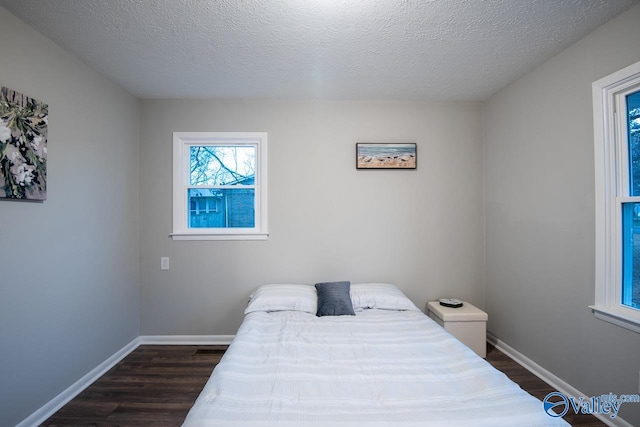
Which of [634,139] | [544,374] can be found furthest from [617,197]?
[544,374]

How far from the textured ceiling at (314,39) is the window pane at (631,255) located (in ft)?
4.15

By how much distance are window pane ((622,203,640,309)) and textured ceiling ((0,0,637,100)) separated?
1266 millimetres

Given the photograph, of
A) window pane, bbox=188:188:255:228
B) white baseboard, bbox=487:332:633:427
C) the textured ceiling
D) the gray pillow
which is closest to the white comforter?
the gray pillow

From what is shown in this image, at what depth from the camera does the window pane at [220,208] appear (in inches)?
120

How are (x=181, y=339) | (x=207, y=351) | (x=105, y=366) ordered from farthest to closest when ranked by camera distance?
(x=181, y=339), (x=207, y=351), (x=105, y=366)

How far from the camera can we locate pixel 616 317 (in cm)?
173

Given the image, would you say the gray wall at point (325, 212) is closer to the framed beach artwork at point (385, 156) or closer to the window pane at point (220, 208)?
the framed beach artwork at point (385, 156)

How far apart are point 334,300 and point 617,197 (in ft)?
7.01

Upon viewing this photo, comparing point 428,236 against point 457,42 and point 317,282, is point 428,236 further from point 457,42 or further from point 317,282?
point 457,42

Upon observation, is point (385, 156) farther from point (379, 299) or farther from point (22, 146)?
point (22, 146)

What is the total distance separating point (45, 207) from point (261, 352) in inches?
71.6

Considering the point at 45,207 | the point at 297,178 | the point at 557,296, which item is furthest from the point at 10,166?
the point at 557,296

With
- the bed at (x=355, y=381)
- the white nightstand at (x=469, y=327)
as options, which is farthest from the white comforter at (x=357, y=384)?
the white nightstand at (x=469, y=327)

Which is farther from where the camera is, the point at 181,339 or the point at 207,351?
the point at 181,339
